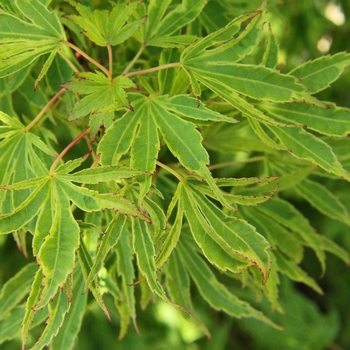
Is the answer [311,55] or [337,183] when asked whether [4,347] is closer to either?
[337,183]

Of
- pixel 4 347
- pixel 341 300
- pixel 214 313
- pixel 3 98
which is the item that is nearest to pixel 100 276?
pixel 3 98

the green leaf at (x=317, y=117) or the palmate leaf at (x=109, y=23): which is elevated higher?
the palmate leaf at (x=109, y=23)

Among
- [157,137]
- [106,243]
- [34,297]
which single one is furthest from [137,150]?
[34,297]

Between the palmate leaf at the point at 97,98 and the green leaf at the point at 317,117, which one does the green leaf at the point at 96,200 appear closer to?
Answer: the palmate leaf at the point at 97,98

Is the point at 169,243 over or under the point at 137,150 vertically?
under

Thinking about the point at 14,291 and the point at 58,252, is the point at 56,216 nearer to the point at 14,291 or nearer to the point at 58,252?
the point at 58,252

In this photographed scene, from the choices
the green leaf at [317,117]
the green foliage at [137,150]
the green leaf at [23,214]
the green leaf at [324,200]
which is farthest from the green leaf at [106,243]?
the green leaf at [324,200]
